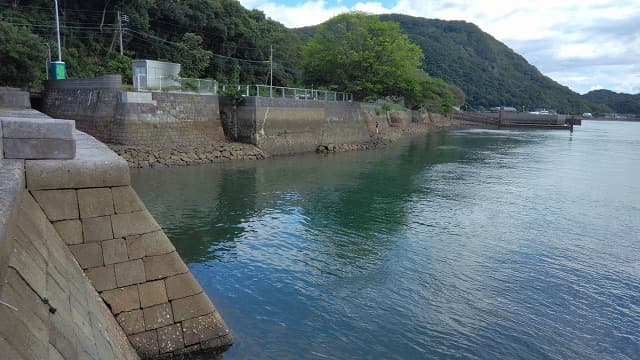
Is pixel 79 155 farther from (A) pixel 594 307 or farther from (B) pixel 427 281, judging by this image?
(A) pixel 594 307

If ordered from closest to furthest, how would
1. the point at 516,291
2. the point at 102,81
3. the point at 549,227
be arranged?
the point at 516,291, the point at 549,227, the point at 102,81

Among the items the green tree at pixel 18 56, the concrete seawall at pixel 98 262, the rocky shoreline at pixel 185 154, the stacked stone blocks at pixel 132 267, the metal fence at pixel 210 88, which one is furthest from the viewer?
the metal fence at pixel 210 88

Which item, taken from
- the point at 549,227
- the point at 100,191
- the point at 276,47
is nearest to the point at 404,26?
the point at 276,47

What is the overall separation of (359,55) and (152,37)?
76.2ft

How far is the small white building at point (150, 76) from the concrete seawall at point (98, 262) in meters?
22.9

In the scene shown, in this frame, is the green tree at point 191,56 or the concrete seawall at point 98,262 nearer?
the concrete seawall at point 98,262

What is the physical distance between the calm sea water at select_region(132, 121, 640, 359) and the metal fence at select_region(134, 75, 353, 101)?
740 centimetres

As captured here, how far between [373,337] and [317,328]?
108cm

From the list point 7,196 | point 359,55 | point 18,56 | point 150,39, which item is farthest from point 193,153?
point 150,39

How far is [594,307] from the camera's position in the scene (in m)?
9.50

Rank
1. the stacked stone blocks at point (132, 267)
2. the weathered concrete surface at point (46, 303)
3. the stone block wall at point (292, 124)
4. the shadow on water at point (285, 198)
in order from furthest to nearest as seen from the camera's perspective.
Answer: the stone block wall at point (292, 124), the shadow on water at point (285, 198), the stacked stone blocks at point (132, 267), the weathered concrete surface at point (46, 303)

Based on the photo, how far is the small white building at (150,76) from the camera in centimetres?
2803

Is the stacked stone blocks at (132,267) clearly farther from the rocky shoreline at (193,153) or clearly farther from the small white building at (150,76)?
the small white building at (150,76)

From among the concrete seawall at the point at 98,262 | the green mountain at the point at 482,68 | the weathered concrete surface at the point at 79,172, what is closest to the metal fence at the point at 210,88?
the concrete seawall at the point at 98,262
